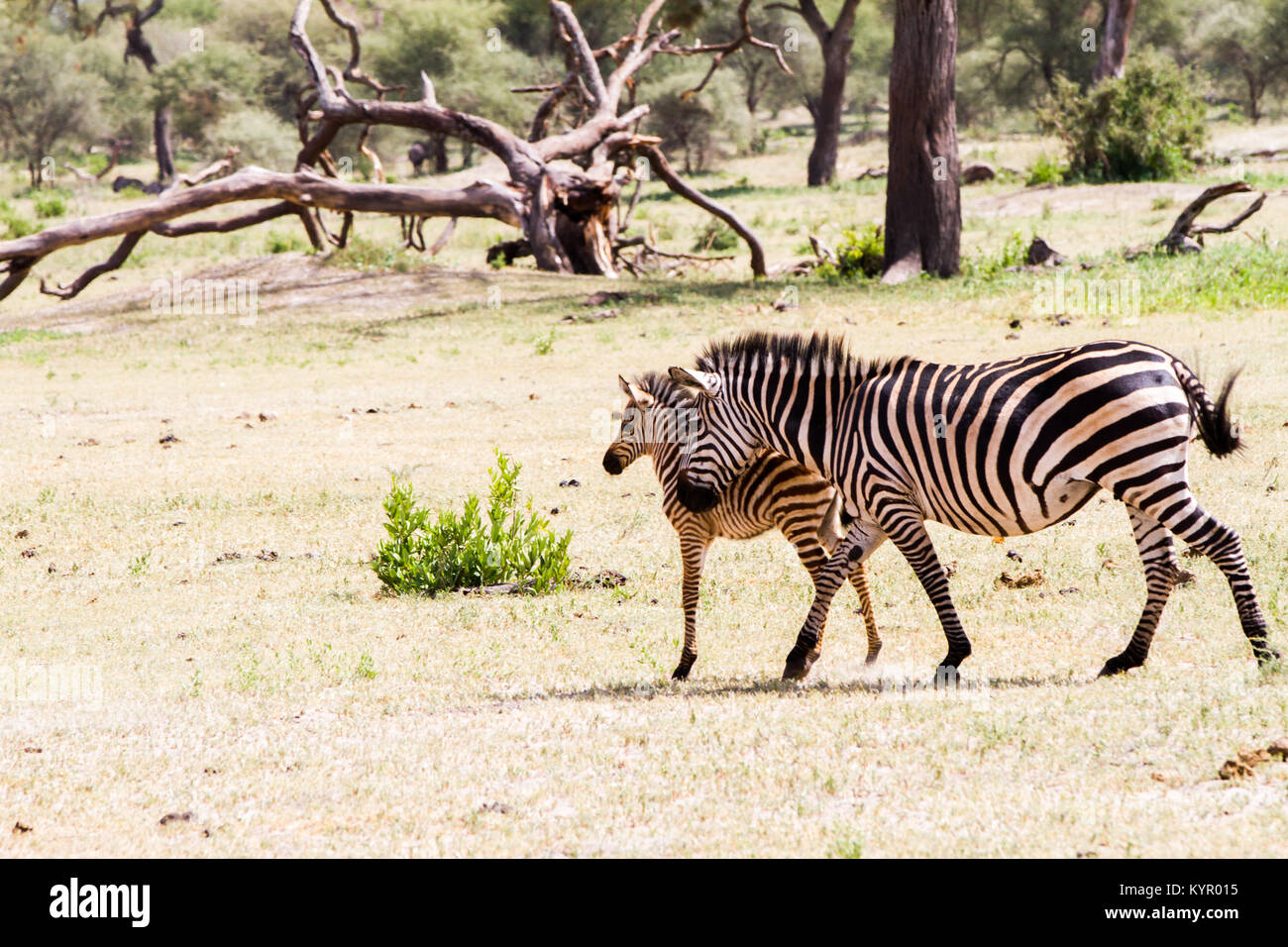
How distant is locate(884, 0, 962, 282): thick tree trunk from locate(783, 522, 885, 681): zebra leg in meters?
15.2

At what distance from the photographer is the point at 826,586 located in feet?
22.3

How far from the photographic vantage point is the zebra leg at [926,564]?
6699 millimetres

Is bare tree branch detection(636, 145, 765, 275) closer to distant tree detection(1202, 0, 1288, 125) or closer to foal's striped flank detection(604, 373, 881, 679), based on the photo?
foal's striped flank detection(604, 373, 881, 679)

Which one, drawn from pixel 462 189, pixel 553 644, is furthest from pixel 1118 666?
pixel 462 189

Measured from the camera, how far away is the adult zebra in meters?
6.18

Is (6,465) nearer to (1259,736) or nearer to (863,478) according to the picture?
(863,478)

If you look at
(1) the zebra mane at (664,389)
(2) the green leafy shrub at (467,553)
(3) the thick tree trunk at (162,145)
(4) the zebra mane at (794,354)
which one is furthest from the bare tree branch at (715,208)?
(3) the thick tree trunk at (162,145)

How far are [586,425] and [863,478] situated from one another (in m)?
7.43

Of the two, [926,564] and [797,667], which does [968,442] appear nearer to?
[926,564]

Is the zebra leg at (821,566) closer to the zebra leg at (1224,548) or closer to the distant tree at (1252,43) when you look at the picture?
the zebra leg at (1224,548)

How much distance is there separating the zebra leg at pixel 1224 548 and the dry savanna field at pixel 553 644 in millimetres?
230

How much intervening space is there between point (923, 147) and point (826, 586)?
16207mm

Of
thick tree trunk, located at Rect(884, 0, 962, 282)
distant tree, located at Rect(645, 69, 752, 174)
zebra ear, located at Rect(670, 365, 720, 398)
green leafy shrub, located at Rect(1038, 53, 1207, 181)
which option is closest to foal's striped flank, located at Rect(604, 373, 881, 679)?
zebra ear, located at Rect(670, 365, 720, 398)

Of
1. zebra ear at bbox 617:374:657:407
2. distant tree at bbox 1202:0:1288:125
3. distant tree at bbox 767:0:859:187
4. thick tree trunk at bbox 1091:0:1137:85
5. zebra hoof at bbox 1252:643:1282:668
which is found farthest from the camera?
distant tree at bbox 1202:0:1288:125
